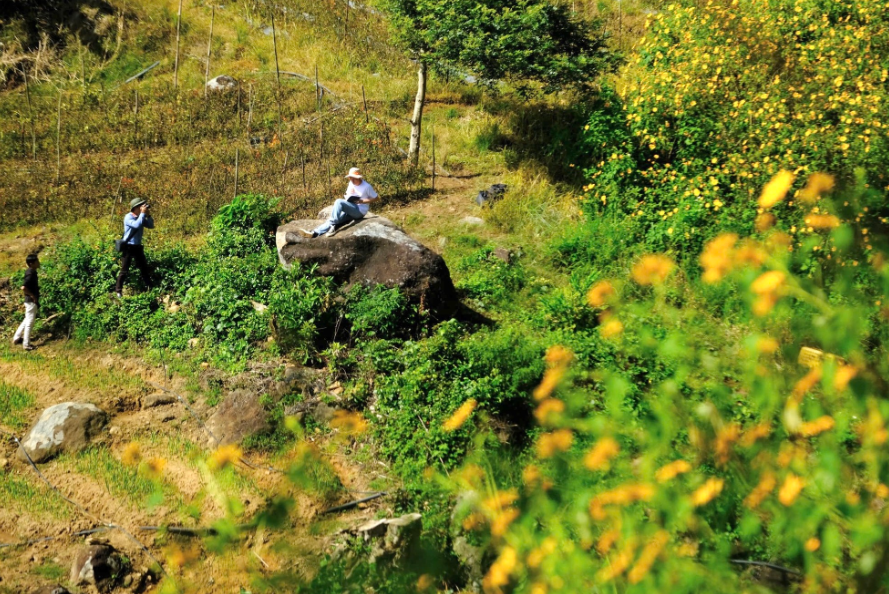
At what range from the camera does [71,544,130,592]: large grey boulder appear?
17.6ft

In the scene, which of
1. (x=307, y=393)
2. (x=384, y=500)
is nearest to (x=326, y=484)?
(x=384, y=500)

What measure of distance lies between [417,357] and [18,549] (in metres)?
4.44

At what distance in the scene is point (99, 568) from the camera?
5.40 meters

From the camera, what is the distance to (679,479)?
2.17 metres

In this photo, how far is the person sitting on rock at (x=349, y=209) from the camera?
32.3 feet

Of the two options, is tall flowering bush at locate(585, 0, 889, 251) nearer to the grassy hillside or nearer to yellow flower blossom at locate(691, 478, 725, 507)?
the grassy hillside

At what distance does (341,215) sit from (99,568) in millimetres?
5986

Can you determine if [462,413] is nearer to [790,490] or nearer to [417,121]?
[790,490]

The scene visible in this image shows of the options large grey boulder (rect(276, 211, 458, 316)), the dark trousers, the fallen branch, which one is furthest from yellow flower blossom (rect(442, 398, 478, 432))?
the dark trousers

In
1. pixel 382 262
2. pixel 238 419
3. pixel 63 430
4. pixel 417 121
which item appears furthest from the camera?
pixel 417 121

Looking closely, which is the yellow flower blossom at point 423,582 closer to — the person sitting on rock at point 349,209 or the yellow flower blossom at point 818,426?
the yellow flower blossom at point 818,426

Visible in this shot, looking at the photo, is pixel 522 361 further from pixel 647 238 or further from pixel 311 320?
pixel 647 238

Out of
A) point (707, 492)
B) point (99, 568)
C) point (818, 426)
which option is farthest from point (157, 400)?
point (818, 426)

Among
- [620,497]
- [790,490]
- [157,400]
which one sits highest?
[790,490]
